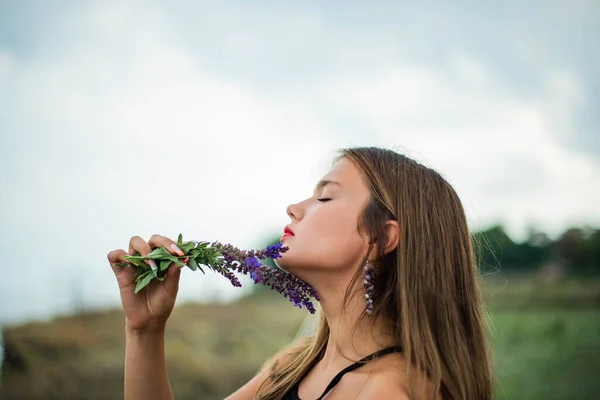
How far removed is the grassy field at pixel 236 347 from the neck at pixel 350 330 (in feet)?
9.28

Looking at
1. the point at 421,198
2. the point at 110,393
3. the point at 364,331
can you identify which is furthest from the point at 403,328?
the point at 110,393

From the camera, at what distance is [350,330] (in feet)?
8.03

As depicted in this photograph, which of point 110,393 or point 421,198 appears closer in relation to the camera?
point 421,198

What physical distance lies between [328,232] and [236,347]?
671 centimetres

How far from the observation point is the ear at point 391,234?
2.46 metres

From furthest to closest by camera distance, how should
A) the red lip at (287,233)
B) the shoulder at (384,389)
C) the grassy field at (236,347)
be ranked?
1. the grassy field at (236,347)
2. the red lip at (287,233)
3. the shoulder at (384,389)

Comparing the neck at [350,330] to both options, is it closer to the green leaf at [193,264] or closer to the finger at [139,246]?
the green leaf at [193,264]

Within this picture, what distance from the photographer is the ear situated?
2.46 meters

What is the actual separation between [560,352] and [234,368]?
589 cm

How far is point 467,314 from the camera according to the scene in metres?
2.49

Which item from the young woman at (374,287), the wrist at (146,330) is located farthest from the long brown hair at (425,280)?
the wrist at (146,330)

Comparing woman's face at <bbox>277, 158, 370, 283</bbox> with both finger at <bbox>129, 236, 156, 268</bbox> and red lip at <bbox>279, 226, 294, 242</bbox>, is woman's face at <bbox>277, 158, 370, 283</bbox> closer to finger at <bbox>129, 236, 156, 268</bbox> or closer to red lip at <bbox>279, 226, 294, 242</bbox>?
red lip at <bbox>279, 226, 294, 242</bbox>

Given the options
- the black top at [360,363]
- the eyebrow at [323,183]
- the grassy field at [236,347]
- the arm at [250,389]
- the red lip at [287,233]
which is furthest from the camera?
the grassy field at [236,347]

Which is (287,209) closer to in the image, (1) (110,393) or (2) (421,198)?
(2) (421,198)
